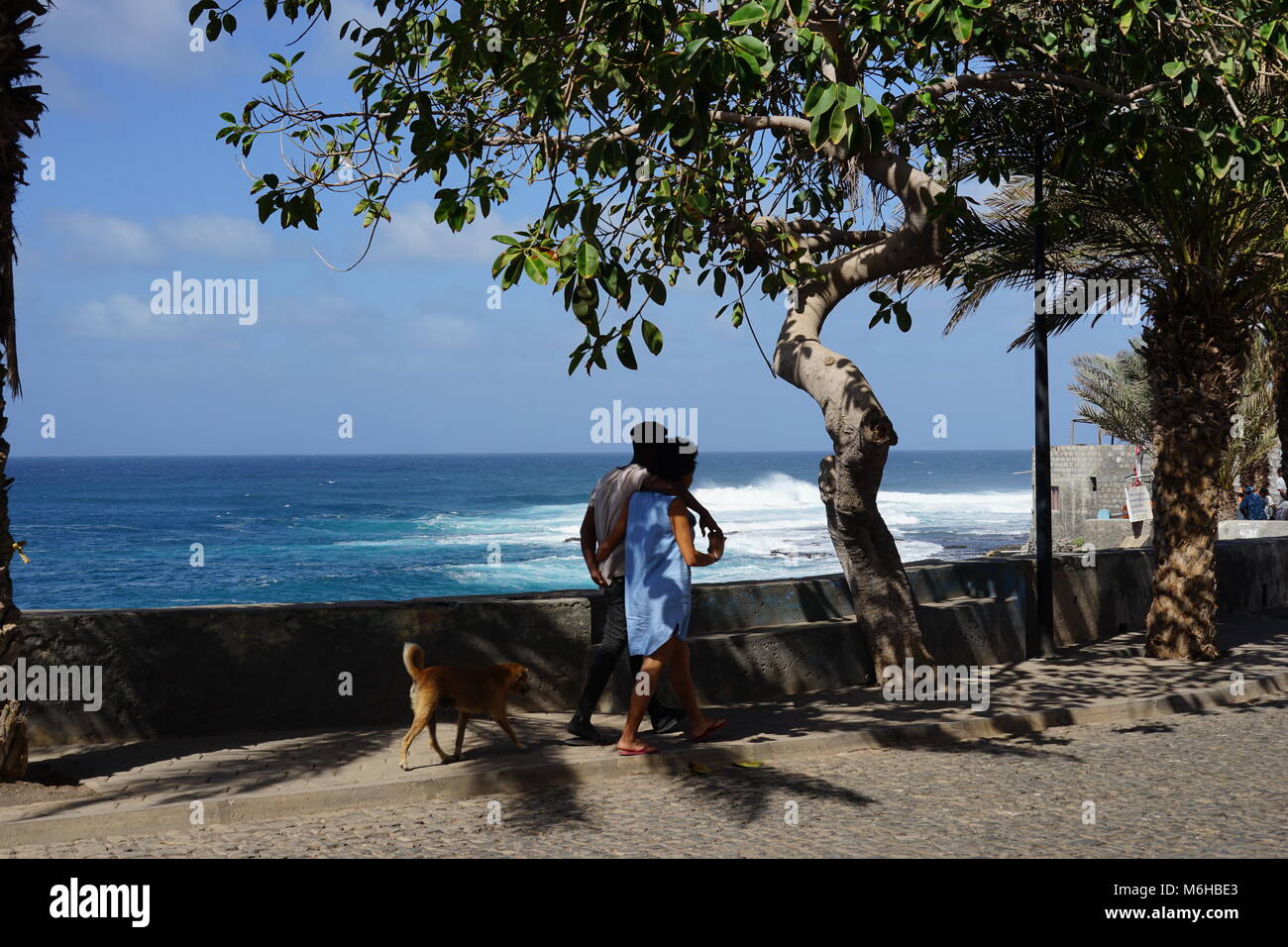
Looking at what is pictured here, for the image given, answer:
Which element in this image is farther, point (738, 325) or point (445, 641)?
point (738, 325)

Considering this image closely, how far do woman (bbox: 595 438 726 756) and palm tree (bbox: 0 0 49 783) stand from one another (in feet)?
10.1

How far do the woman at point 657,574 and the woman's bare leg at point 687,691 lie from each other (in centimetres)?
11

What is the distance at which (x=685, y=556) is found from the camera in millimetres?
6738

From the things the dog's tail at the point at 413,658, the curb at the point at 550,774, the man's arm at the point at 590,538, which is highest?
the man's arm at the point at 590,538

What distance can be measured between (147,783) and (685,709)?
2.99 meters

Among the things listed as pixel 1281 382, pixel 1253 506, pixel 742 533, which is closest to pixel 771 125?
pixel 1281 382

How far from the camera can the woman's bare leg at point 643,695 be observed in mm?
6789

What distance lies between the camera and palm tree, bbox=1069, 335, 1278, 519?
→ 29750 mm

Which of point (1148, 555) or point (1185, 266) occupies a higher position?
point (1185, 266)

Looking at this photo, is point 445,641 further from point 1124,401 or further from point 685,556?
point 1124,401

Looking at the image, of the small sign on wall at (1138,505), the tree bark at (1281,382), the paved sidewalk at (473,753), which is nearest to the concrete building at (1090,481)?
the small sign on wall at (1138,505)

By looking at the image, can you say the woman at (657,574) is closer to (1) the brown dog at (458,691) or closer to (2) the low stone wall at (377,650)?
(1) the brown dog at (458,691)

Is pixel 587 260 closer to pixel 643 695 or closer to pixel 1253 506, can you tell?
pixel 643 695
